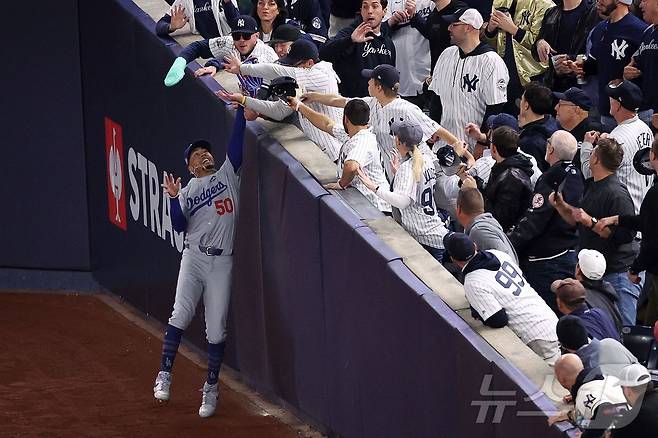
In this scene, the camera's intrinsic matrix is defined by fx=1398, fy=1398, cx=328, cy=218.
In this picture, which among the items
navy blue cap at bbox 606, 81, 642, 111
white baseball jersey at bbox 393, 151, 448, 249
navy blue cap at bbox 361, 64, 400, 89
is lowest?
white baseball jersey at bbox 393, 151, 448, 249

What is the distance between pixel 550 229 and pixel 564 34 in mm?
2543

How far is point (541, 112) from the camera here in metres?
9.12

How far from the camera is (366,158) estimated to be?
8805mm

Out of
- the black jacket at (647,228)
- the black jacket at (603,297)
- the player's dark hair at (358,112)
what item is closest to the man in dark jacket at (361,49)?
the player's dark hair at (358,112)

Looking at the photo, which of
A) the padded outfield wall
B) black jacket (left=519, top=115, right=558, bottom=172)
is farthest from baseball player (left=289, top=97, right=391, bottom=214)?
black jacket (left=519, top=115, right=558, bottom=172)

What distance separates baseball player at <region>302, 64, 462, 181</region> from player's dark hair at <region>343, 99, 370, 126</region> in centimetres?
43

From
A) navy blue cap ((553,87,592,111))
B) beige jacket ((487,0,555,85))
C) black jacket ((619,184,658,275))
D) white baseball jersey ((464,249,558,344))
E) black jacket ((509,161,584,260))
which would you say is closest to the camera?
white baseball jersey ((464,249,558,344))

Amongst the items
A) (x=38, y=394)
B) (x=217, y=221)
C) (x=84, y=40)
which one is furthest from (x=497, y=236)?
(x=84, y=40)

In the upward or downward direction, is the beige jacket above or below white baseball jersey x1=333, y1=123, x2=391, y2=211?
above

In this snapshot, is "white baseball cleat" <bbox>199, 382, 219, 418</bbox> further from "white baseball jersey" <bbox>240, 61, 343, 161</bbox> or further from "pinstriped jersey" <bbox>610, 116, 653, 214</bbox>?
"pinstriped jersey" <bbox>610, 116, 653, 214</bbox>

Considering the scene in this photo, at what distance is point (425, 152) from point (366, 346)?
1.39 m

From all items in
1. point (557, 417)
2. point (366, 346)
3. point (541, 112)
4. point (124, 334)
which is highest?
point (541, 112)

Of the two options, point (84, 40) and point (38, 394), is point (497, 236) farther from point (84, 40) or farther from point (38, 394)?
point (84, 40)

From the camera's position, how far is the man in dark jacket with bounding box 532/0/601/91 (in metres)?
10.4
